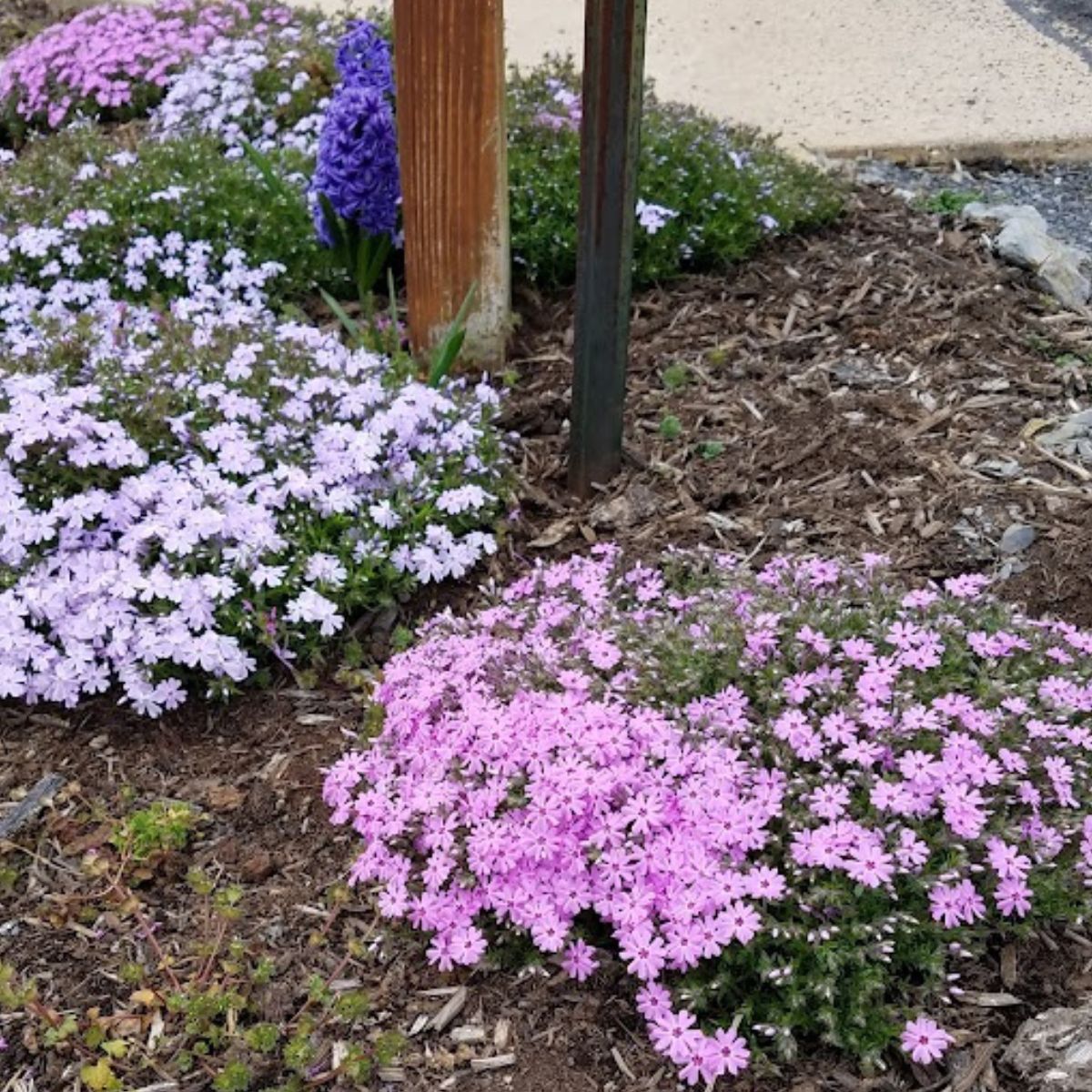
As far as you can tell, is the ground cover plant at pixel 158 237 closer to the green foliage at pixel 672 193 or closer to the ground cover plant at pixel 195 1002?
the green foliage at pixel 672 193

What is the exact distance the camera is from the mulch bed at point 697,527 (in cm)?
242

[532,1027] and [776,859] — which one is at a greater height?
[776,859]

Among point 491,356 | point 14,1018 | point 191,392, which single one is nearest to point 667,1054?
point 14,1018

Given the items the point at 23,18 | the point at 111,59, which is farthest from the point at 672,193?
the point at 23,18

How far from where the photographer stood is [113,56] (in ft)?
21.0

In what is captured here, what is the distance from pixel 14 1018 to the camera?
2508mm

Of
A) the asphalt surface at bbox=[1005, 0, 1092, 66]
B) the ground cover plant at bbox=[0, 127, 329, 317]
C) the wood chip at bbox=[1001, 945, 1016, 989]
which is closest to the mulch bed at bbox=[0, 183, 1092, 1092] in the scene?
the wood chip at bbox=[1001, 945, 1016, 989]

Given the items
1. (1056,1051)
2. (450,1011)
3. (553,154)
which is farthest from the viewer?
(553,154)

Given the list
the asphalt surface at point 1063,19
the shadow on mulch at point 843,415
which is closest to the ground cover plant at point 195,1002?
the shadow on mulch at point 843,415

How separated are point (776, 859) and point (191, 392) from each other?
6.67ft

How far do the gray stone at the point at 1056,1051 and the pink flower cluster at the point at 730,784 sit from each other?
167 mm

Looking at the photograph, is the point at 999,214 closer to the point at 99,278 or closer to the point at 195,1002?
the point at 99,278

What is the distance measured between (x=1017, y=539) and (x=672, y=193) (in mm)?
2022

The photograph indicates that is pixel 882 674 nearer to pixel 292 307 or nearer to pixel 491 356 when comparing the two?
pixel 491 356
